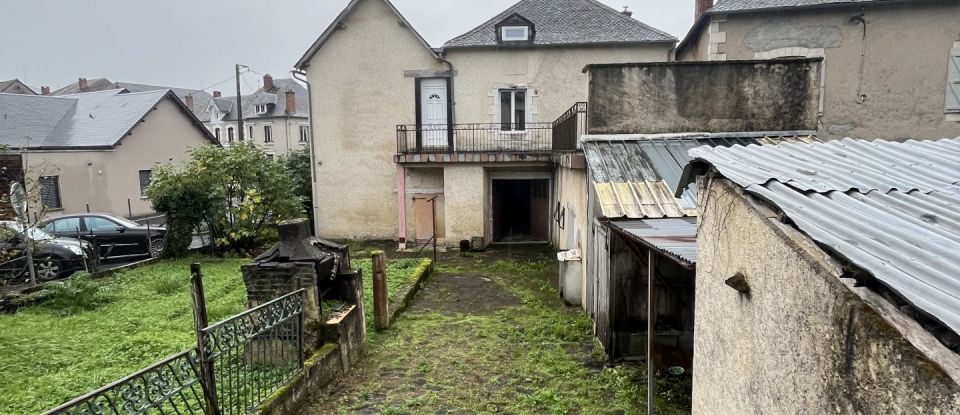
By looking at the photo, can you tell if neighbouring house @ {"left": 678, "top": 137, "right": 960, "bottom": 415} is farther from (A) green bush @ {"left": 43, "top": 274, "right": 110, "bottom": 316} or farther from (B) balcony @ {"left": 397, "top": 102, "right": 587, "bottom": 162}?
(B) balcony @ {"left": 397, "top": 102, "right": 587, "bottom": 162}

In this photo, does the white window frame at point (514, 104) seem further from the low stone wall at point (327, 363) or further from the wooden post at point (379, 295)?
the low stone wall at point (327, 363)

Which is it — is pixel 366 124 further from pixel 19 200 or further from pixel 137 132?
pixel 137 132

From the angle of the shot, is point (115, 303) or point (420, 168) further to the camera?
point (420, 168)

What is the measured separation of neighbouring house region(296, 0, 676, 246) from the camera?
15516mm

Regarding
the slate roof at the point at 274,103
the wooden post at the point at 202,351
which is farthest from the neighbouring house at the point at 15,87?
the wooden post at the point at 202,351

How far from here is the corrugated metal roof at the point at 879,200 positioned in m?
1.86

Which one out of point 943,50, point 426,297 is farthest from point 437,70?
point 943,50

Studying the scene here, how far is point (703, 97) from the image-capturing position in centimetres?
875

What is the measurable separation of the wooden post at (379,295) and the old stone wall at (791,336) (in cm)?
523

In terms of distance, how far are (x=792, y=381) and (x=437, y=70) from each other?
14.8 metres

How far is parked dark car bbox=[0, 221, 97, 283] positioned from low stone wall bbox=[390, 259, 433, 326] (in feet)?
24.4

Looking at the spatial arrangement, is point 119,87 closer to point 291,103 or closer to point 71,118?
point 291,103

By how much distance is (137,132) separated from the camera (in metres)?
23.5

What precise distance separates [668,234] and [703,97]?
14.7 ft
